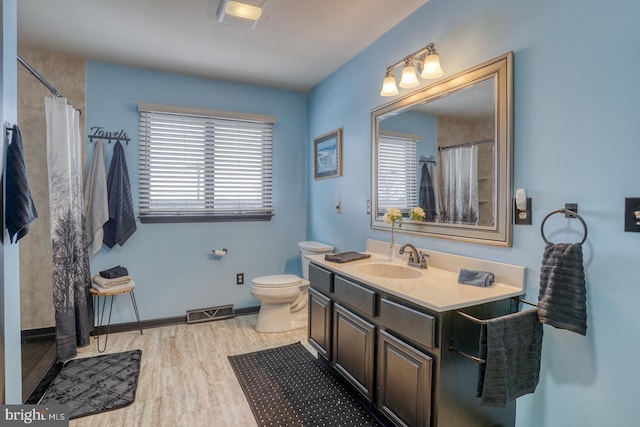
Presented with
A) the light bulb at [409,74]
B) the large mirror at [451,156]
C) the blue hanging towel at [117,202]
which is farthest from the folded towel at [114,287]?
the light bulb at [409,74]

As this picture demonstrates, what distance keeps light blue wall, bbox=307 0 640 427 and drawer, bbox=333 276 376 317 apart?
620 mm

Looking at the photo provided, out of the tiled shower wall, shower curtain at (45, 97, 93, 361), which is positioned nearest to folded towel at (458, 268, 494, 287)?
shower curtain at (45, 97, 93, 361)

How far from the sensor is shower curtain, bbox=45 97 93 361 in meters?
2.53

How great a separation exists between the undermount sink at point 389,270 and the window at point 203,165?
1.78m

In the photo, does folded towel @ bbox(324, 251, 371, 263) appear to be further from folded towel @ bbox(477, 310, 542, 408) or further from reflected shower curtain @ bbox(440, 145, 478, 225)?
folded towel @ bbox(477, 310, 542, 408)

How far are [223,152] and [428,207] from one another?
2281 mm

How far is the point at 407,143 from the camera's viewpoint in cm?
237

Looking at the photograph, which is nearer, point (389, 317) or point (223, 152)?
point (389, 317)

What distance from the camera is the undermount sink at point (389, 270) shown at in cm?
213

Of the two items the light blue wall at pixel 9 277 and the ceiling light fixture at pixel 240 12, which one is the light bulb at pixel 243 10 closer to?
the ceiling light fixture at pixel 240 12

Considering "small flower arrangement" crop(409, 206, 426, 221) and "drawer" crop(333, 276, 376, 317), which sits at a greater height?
"small flower arrangement" crop(409, 206, 426, 221)

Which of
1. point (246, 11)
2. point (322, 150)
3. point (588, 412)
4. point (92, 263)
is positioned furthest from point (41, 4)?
point (588, 412)

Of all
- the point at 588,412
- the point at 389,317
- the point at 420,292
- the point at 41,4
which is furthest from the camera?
the point at 41,4

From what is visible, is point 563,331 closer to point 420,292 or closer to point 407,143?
point 420,292
